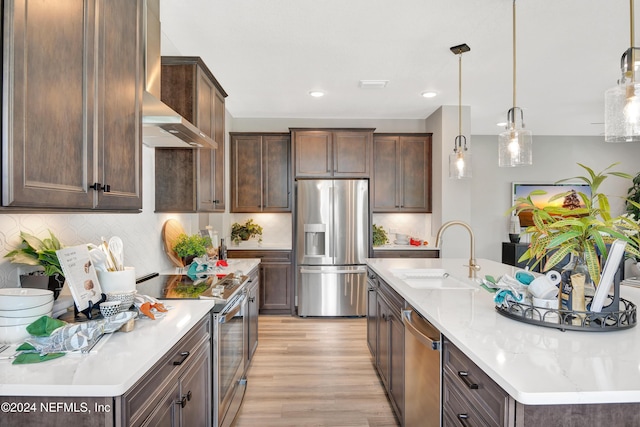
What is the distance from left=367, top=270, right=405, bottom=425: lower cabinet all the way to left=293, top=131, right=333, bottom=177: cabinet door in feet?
6.60

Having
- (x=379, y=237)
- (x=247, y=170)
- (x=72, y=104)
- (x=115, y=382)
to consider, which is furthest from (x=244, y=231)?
(x=115, y=382)

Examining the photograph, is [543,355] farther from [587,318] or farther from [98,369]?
[98,369]

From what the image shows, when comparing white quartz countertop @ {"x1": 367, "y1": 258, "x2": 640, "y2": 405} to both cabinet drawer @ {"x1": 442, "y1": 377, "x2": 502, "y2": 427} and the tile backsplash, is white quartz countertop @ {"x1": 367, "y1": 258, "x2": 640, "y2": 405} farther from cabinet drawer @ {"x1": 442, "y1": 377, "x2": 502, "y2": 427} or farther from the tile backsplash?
the tile backsplash

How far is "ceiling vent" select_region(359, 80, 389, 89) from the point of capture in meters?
3.88

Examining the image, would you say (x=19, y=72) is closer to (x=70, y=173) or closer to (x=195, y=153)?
(x=70, y=173)

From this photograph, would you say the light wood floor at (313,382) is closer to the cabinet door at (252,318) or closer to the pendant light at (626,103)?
the cabinet door at (252,318)

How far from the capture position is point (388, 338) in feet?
8.46

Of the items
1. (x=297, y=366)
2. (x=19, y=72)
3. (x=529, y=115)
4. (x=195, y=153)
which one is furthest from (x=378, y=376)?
(x=529, y=115)

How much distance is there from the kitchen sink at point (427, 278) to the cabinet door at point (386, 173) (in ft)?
7.64

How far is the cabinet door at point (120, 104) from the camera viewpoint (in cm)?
140

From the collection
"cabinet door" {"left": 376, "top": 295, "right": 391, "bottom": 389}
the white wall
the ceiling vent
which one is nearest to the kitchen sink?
"cabinet door" {"left": 376, "top": 295, "right": 391, "bottom": 389}

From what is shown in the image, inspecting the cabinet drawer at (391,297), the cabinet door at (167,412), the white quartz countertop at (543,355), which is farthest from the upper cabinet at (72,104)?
the cabinet drawer at (391,297)

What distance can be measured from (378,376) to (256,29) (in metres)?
2.90

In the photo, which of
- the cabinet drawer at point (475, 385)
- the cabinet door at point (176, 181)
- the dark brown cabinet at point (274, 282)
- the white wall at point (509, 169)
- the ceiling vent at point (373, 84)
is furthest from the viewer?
the white wall at point (509, 169)
